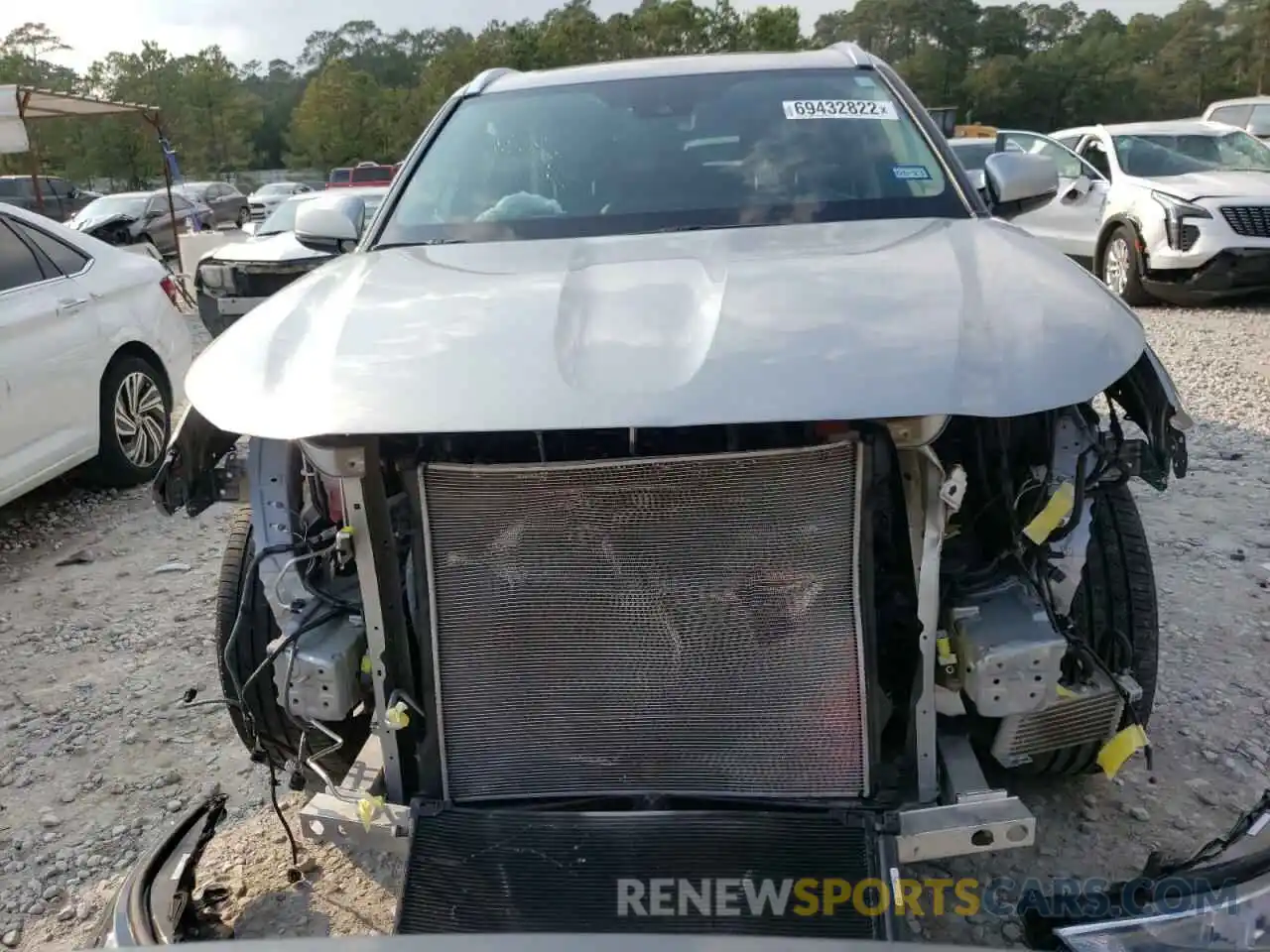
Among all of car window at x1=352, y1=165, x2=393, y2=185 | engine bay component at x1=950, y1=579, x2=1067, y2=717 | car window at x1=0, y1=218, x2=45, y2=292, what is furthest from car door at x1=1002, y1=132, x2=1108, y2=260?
car window at x1=352, y1=165, x2=393, y2=185

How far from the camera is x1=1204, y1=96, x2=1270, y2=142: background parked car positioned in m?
14.8

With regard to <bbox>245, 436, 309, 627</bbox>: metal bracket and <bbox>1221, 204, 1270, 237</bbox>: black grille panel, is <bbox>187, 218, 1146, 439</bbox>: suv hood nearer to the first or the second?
<bbox>245, 436, 309, 627</bbox>: metal bracket

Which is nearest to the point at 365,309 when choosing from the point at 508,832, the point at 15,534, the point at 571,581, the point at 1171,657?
the point at 571,581

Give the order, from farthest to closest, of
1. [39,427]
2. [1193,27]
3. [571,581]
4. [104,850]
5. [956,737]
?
[1193,27] → [39,427] → [104,850] → [956,737] → [571,581]

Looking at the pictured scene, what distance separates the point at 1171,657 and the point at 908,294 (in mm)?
1941

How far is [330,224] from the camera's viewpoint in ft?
11.7

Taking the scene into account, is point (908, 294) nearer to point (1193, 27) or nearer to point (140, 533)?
point (140, 533)

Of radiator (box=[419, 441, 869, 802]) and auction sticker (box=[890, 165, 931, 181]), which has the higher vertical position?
auction sticker (box=[890, 165, 931, 181])

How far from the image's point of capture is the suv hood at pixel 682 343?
68.8 inches

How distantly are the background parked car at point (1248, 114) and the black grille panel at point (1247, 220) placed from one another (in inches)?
292

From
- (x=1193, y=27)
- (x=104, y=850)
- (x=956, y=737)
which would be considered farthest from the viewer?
(x=1193, y=27)

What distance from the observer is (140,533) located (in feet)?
16.3

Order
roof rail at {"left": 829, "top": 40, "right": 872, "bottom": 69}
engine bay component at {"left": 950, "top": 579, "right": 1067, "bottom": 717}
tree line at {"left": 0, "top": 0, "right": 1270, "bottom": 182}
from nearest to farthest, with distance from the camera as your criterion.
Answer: engine bay component at {"left": 950, "top": 579, "right": 1067, "bottom": 717} → roof rail at {"left": 829, "top": 40, "right": 872, "bottom": 69} → tree line at {"left": 0, "top": 0, "right": 1270, "bottom": 182}

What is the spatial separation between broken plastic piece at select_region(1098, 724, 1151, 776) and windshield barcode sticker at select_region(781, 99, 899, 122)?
1841 millimetres
